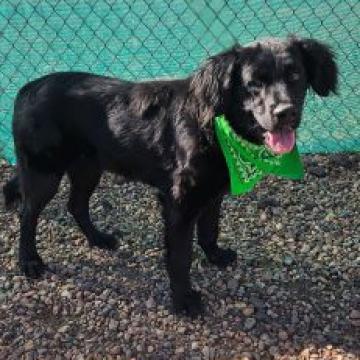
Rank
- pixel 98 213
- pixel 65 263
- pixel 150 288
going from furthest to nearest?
pixel 98 213 → pixel 65 263 → pixel 150 288

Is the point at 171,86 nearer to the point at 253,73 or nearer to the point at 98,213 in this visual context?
the point at 253,73

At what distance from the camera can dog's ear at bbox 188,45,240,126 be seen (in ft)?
9.90

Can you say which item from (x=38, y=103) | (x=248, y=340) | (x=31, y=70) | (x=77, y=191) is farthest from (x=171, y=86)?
(x=31, y=70)

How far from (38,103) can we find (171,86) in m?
0.72

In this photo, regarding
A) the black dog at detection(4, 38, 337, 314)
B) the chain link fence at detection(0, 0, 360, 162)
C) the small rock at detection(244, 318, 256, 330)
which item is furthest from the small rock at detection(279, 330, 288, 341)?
the chain link fence at detection(0, 0, 360, 162)

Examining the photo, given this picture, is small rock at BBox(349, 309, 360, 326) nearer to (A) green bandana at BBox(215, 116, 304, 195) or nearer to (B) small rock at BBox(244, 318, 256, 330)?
(B) small rock at BBox(244, 318, 256, 330)

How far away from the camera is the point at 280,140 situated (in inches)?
119

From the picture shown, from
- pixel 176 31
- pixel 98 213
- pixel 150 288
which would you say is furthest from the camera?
pixel 176 31

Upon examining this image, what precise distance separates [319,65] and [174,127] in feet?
2.50

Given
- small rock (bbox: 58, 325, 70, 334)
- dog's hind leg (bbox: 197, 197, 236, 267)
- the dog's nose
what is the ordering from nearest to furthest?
the dog's nose → small rock (bbox: 58, 325, 70, 334) → dog's hind leg (bbox: 197, 197, 236, 267)

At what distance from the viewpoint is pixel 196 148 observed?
128 inches

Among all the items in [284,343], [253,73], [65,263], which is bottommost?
[284,343]

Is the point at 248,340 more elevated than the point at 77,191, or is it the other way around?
the point at 77,191

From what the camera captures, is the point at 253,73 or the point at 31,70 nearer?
the point at 253,73
